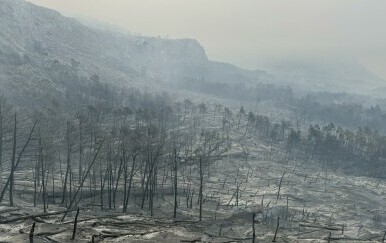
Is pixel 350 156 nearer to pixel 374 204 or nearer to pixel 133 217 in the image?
pixel 374 204

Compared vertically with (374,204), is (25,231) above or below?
above

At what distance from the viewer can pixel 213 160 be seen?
470ft

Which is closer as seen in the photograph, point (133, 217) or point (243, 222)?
point (133, 217)

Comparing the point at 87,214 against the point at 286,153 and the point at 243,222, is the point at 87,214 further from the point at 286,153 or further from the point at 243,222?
the point at 286,153

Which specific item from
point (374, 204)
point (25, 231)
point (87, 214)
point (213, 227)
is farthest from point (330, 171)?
point (25, 231)

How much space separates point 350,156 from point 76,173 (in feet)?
366

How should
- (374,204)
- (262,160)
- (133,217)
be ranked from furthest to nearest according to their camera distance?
(262,160) < (374,204) < (133,217)

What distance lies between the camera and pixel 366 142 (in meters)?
167

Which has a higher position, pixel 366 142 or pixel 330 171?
pixel 366 142

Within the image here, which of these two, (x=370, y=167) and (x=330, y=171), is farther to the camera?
(x=370, y=167)

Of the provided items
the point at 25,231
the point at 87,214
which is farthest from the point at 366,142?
the point at 25,231

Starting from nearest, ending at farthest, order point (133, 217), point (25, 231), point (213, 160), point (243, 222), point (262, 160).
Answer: point (25, 231), point (133, 217), point (243, 222), point (213, 160), point (262, 160)

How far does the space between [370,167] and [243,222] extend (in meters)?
106

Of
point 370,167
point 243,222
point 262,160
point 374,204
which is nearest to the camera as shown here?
point 243,222
